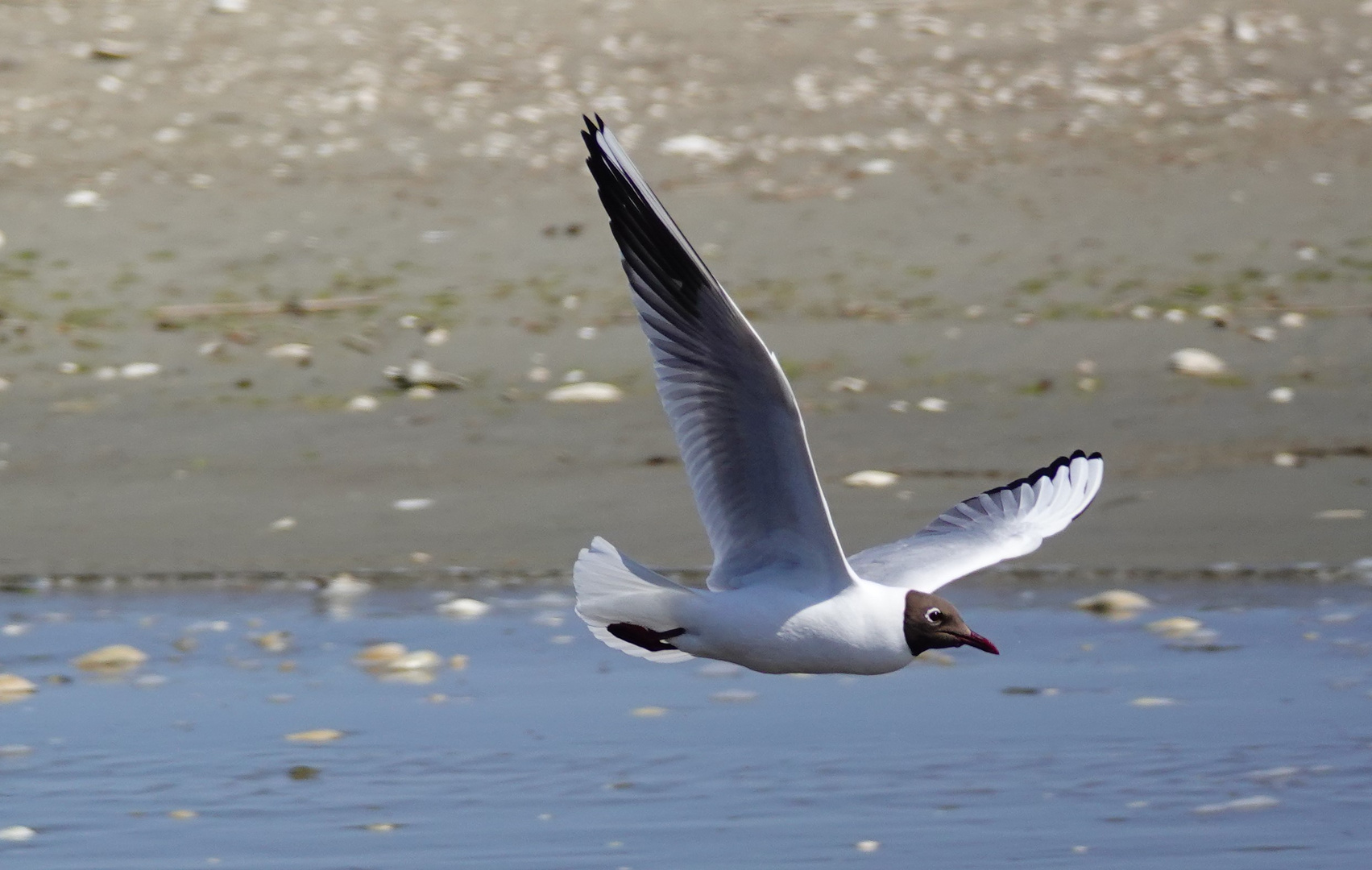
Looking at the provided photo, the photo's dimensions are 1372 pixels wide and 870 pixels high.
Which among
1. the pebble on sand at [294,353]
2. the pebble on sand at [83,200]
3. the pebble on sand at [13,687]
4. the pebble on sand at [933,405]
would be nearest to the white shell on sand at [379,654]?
the pebble on sand at [13,687]

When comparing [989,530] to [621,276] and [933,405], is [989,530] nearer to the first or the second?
[933,405]

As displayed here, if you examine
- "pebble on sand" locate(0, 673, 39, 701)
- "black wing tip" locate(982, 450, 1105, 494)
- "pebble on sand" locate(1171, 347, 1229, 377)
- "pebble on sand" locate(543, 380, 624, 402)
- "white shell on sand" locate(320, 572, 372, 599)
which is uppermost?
"pebble on sand" locate(1171, 347, 1229, 377)

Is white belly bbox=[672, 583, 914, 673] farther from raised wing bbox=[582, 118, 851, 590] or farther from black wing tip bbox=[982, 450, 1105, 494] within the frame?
black wing tip bbox=[982, 450, 1105, 494]

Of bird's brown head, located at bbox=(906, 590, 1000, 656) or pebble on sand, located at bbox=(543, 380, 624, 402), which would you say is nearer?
bird's brown head, located at bbox=(906, 590, 1000, 656)

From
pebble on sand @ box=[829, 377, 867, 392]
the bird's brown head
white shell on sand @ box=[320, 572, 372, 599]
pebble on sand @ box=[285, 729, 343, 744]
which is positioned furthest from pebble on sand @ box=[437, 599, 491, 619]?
pebble on sand @ box=[829, 377, 867, 392]

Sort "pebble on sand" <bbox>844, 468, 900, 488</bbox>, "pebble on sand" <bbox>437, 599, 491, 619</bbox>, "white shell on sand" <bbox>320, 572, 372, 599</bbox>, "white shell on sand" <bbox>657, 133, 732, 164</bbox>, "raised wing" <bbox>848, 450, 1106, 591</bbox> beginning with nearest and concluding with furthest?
"raised wing" <bbox>848, 450, 1106, 591</bbox>
"pebble on sand" <bbox>437, 599, 491, 619</bbox>
"white shell on sand" <bbox>320, 572, 372, 599</bbox>
"pebble on sand" <bbox>844, 468, 900, 488</bbox>
"white shell on sand" <bbox>657, 133, 732, 164</bbox>

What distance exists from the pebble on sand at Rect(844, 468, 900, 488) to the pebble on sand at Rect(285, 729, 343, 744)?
118 inches

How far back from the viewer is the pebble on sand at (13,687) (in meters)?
6.41

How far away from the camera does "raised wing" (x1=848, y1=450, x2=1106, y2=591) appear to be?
5578 mm

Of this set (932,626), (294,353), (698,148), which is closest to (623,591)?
(932,626)

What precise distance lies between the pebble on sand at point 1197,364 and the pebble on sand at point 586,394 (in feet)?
8.27

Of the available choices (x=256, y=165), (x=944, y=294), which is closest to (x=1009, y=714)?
(x=944, y=294)

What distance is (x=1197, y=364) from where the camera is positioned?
955 centimetres

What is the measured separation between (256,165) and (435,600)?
5.43m
